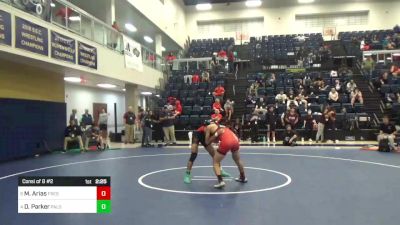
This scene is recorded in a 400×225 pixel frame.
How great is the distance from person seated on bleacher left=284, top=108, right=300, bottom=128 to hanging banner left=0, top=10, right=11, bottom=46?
12046 millimetres

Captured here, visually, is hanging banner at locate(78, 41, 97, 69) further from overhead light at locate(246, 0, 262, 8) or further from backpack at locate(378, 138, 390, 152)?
overhead light at locate(246, 0, 262, 8)

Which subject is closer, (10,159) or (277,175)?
(277,175)

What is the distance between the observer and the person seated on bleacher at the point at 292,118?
17312 millimetres

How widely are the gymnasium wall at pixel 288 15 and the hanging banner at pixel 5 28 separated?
26244mm

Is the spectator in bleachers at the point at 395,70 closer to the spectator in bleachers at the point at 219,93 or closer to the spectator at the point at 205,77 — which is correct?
the spectator in bleachers at the point at 219,93

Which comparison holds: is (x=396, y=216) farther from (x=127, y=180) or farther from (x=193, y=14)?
(x=193, y=14)

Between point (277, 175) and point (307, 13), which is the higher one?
point (307, 13)

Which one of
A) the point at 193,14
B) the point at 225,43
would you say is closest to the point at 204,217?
the point at 225,43

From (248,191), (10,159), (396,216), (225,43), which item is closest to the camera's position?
(396,216)

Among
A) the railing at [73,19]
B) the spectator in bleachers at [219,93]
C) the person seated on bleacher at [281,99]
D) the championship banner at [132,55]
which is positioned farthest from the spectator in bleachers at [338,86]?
the railing at [73,19]

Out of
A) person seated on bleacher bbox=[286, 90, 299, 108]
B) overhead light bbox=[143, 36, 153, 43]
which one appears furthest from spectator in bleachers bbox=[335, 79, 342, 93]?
overhead light bbox=[143, 36, 153, 43]

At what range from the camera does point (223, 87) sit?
860 inches

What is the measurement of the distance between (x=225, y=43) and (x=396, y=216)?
2746 centimetres
